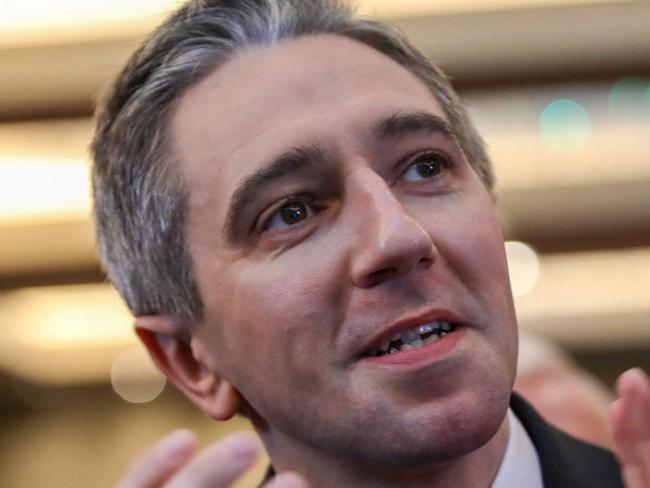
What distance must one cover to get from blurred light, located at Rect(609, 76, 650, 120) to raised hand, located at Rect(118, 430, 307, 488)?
10.2 m

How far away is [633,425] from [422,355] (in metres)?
0.29

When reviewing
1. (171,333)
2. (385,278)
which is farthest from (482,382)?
(171,333)

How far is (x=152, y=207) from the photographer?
1816 millimetres

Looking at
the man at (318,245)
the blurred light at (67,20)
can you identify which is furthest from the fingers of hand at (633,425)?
the blurred light at (67,20)

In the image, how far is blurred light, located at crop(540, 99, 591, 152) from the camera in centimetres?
1106

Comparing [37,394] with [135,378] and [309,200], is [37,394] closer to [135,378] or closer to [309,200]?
[135,378]

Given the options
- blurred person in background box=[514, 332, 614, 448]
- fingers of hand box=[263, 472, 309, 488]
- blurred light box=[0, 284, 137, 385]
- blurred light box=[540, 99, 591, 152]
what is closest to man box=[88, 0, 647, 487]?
fingers of hand box=[263, 472, 309, 488]

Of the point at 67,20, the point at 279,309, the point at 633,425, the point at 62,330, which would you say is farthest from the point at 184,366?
the point at 62,330

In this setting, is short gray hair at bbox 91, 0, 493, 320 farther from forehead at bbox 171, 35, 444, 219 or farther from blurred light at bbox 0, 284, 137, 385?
blurred light at bbox 0, 284, 137, 385

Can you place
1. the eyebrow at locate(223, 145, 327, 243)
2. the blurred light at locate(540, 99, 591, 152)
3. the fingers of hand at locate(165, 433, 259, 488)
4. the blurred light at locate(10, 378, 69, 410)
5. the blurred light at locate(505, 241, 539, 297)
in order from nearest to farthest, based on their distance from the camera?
1. the fingers of hand at locate(165, 433, 259, 488)
2. the eyebrow at locate(223, 145, 327, 243)
3. the blurred light at locate(540, 99, 591, 152)
4. the blurred light at locate(505, 241, 539, 297)
5. the blurred light at locate(10, 378, 69, 410)

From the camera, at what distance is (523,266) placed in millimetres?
13141

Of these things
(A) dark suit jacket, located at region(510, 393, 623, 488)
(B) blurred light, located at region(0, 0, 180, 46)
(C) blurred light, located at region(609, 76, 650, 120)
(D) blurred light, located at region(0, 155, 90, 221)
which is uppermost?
(A) dark suit jacket, located at region(510, 393, 623, 488)

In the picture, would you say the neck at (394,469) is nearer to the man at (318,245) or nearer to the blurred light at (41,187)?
the man at (318,245)

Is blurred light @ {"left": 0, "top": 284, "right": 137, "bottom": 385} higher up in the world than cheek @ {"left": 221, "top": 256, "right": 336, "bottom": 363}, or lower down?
lower down
